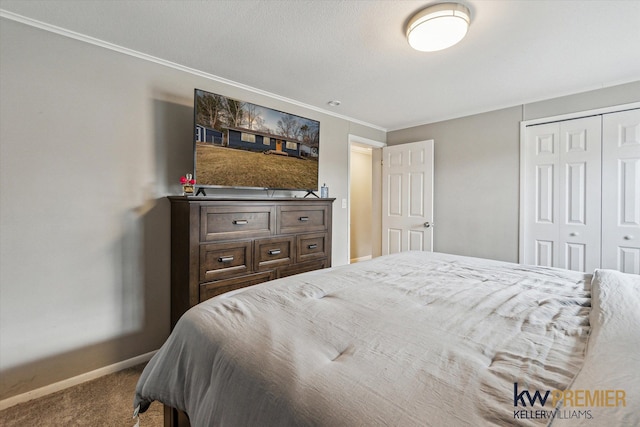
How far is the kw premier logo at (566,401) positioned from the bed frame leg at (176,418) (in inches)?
48.1

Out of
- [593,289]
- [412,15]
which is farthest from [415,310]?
[412,15]

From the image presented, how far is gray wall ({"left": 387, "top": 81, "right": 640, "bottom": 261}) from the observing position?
10.7ft

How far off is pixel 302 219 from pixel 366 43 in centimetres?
158

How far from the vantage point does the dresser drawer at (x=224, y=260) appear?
213 cm

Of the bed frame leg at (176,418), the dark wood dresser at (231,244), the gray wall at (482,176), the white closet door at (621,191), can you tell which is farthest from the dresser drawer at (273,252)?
→ the white closet door at (621,191)

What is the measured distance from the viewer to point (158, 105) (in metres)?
2.35

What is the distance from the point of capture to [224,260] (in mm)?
2221

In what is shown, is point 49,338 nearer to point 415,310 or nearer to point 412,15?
point 415,310

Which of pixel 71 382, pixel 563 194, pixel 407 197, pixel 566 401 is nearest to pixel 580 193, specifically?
pixel 563 194

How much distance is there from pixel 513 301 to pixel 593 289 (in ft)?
1.29

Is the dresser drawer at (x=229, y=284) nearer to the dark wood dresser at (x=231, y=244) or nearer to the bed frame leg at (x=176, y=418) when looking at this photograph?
the dark wood dresser at (x=231, y=244)

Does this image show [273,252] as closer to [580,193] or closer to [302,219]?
[302,219]

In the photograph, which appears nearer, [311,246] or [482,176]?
[311,246]

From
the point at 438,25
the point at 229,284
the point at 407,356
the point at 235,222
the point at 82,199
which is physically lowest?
the point at 229,284
